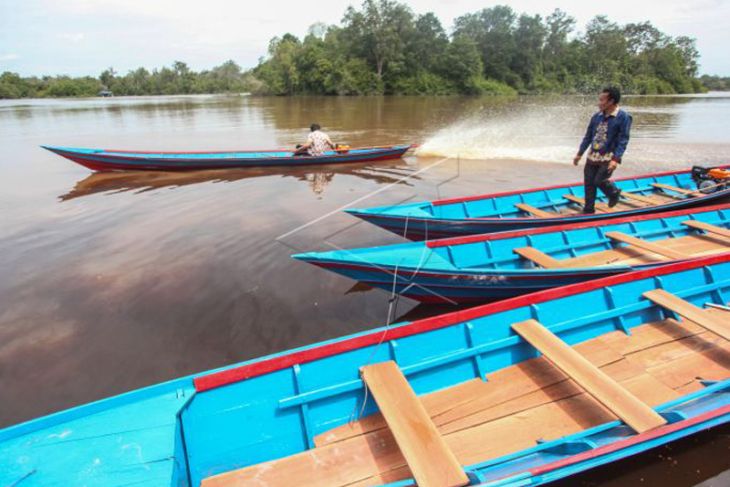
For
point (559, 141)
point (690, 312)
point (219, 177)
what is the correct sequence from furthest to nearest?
point (559, 141) < point (219, 177) < point (690, 312)

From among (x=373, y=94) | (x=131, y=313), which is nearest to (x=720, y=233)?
(x=131, y=313)

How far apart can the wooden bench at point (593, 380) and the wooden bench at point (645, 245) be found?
3368mm

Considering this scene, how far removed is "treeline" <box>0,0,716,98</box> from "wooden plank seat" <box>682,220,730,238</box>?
2328 inches

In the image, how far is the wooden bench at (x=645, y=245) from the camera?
231 inches

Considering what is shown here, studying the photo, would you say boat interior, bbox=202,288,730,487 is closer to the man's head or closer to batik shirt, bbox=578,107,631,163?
batik shirt, bbox=578,107,631,163

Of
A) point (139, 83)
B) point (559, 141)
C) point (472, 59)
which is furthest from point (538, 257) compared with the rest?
point (139, 83)

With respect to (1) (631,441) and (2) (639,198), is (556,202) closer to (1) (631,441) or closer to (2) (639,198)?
(2) (639,198)

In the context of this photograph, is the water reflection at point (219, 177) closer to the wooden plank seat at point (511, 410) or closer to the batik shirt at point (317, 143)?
the batik shirt at point (317, 143)

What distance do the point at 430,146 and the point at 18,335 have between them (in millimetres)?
18044

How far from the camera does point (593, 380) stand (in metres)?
3.21

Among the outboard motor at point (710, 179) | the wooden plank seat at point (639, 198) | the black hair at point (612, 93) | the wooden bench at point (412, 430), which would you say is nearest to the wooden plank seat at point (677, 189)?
the outboard motor at point (710, 179)

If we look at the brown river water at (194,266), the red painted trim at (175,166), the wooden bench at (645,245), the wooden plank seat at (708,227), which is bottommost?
the brown river water at (194,266)

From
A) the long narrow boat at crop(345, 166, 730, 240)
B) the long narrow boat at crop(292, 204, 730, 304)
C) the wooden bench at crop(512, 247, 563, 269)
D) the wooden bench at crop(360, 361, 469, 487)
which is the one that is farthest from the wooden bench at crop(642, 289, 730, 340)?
the wooden bench at crop(360, 361, 469, 487)

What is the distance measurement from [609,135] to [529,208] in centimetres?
195
